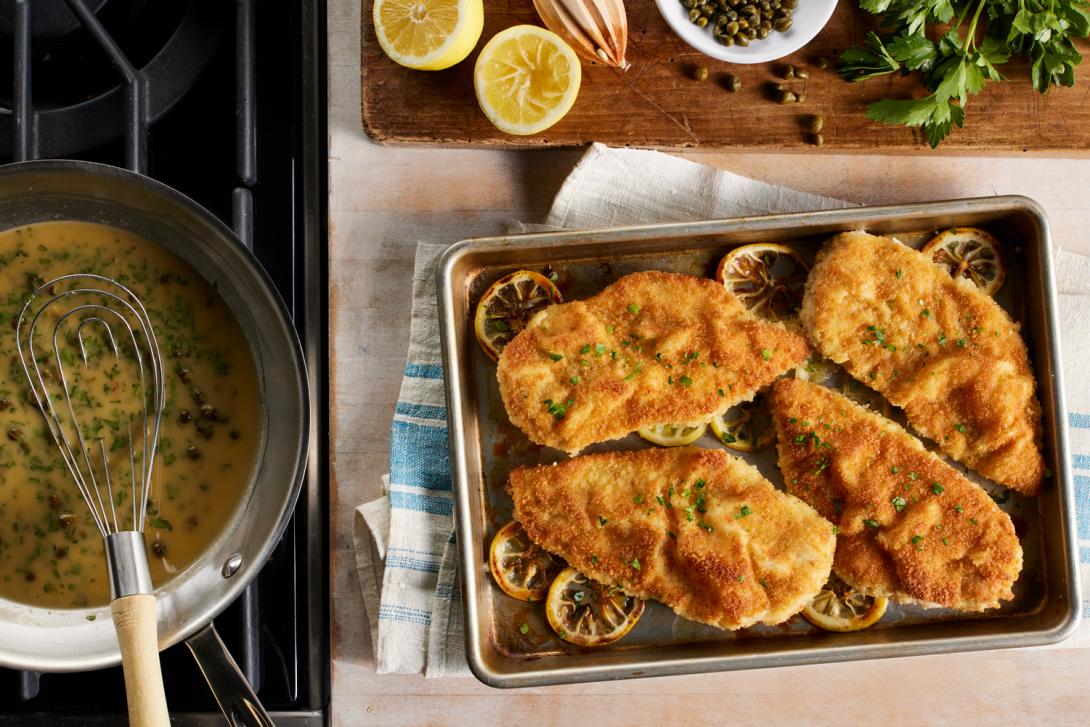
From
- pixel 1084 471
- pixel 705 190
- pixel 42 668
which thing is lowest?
pixel 42 668

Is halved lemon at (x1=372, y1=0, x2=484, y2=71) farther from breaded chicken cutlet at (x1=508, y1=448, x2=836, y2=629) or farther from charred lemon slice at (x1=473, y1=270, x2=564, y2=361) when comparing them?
breaded chicken cutlet at (x1=508, y1=448, x2=836, y2=629)

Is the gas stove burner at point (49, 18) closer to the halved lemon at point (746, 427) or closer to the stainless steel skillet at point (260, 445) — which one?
the stainless steel skillet at point (260, 445)

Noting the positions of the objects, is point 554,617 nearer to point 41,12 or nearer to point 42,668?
point 42,668

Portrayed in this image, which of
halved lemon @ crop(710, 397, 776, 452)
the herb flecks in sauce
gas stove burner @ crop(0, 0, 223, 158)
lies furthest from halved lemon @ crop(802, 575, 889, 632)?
gas stove burner @ crop(0, 0, 223, 158)

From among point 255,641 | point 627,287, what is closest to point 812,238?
point 627,287

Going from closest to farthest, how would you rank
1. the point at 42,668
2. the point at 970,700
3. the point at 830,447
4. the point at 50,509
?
the point at 42,668, the point at 50,509, the point at 830,447, the point at 970,700

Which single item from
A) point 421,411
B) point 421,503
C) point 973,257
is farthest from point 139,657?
point 973,257

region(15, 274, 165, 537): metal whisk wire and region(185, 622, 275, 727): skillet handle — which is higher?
region(15, 274, 165, 537): metal whisk wire
